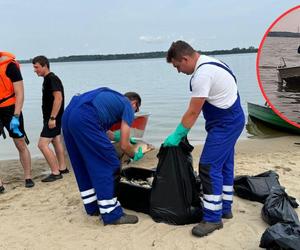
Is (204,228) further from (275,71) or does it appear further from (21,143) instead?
(275,71)

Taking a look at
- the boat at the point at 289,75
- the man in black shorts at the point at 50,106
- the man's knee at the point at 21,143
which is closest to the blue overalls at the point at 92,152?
the man's knee at the point at 21,143

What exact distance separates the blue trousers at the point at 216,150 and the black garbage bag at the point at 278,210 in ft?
1.65

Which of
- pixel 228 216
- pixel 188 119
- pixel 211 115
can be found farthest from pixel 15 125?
pixel 228 216

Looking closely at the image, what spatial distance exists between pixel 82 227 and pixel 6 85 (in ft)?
8.02

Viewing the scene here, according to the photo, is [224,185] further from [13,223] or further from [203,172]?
[13,223]

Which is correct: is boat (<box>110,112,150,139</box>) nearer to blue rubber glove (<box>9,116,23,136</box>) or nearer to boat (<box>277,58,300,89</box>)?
blue rubber glove (<box>9,116,23,136</box>)

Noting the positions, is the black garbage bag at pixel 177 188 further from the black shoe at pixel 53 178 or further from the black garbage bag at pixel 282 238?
the black shoe at pixel 53 178

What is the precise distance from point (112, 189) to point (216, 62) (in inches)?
62.3

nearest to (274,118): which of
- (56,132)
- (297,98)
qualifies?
(297,98)

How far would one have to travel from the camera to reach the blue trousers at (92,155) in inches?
157

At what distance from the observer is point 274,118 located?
10.9 m

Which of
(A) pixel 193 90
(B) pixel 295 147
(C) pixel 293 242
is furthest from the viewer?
(B) pixel 295 147

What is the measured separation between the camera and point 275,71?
9477 mm

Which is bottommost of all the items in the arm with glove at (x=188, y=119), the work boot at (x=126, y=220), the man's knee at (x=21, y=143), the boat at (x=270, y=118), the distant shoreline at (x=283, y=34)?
the boat at (x=270, y=118)
